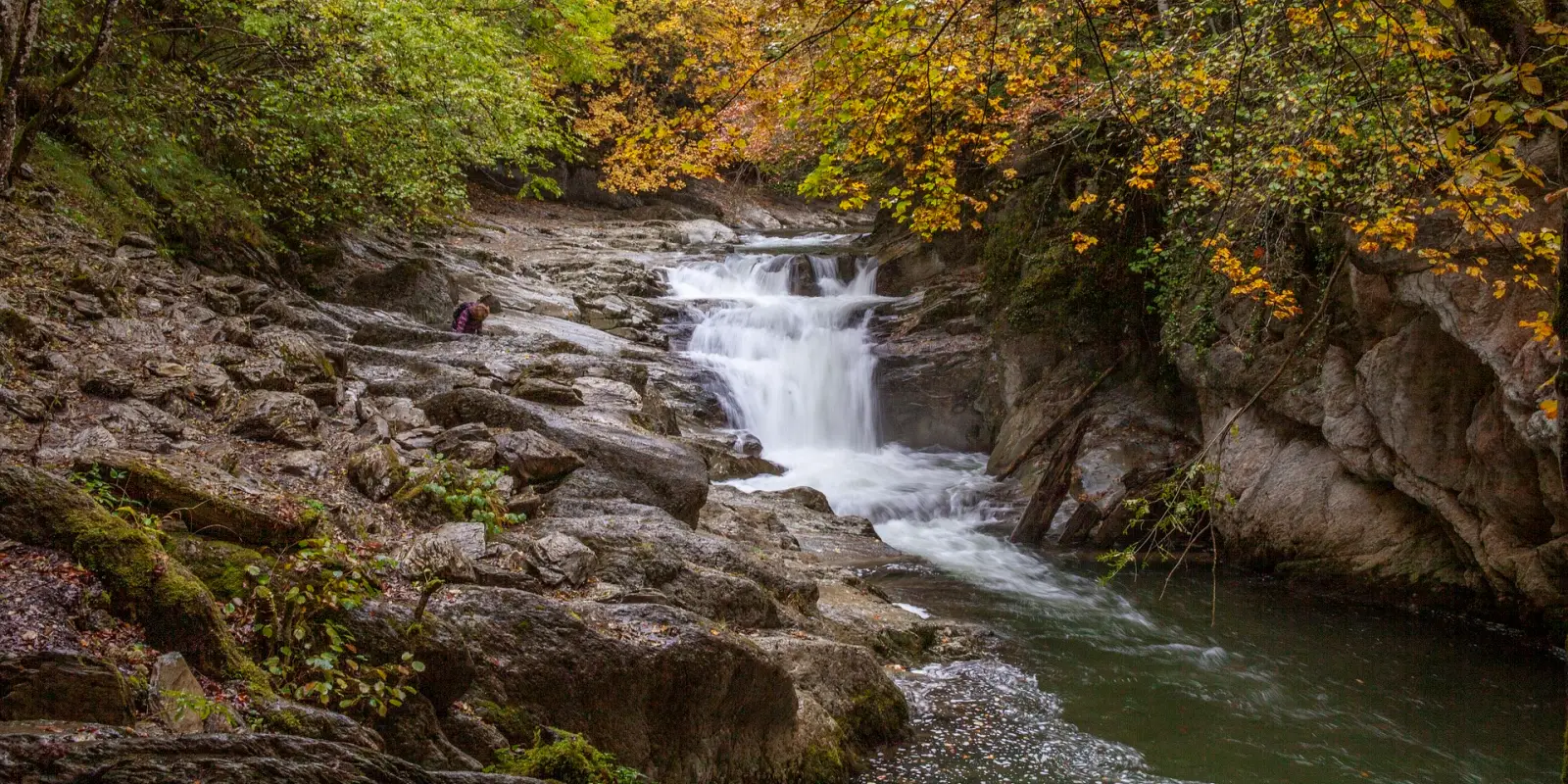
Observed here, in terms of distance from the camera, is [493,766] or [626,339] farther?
[626,339]

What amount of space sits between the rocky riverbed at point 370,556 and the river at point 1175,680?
30.6 inches

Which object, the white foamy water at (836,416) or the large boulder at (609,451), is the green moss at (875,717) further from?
the white foamy water at (836,416)

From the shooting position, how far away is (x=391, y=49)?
996 cm

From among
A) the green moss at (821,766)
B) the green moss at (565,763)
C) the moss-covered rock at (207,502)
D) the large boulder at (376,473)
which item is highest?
the moss-covered rock at (207,502)

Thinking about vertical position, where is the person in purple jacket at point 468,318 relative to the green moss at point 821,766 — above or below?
above

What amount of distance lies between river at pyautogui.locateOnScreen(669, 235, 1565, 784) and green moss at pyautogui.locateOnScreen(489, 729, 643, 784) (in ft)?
7.21

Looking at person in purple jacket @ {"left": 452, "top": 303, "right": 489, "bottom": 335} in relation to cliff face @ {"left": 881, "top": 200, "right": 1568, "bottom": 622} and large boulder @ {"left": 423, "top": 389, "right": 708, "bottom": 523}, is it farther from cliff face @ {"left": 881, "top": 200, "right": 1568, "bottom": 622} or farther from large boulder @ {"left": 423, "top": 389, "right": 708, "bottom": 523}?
cliff face @ {"left": 881, "top": 200, "right": 1568, "bottom": 622}

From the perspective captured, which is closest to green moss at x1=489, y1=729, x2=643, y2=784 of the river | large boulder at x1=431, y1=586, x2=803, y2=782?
large boulder at x1=431, y1=586, x2=803, y2=782

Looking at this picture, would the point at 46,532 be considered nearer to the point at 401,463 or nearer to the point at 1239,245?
the point at 401,463

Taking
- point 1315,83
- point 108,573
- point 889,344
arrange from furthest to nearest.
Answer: point 889,344, point 1315,83, point 108,573

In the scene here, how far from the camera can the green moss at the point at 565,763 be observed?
3879 millimetres

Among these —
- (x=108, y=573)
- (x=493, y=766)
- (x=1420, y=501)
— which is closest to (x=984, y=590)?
(x=1420, y=501)

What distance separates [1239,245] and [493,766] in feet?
32.9

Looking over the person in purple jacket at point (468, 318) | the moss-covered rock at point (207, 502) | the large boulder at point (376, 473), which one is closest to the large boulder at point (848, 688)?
the large boulder at point (376, 473)
